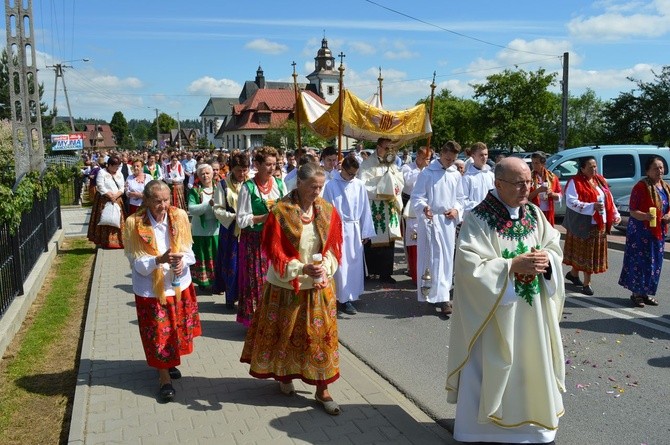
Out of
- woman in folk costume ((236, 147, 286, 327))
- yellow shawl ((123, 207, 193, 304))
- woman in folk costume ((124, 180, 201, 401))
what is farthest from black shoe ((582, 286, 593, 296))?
yellow shawl ((123, 207, 193, 304))

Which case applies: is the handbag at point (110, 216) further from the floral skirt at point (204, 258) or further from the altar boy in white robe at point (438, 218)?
the altar boy in white robe at point (438, 218)

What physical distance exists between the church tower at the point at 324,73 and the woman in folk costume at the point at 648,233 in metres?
110

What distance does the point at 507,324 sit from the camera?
381 centimetres

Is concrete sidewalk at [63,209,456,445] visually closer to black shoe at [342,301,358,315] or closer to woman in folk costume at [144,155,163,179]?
black shoe at [342,301,358,315]

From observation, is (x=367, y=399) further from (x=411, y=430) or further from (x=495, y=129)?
(x=495, y=129)

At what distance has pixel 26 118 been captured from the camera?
13.1 m

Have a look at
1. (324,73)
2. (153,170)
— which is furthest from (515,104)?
(324,73)

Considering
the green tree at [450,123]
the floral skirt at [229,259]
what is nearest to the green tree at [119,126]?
the green tree at [450,123]

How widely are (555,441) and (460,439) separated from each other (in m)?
0.79

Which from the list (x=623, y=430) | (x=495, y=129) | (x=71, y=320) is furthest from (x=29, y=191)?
(x=495, y=129)

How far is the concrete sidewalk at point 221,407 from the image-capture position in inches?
171

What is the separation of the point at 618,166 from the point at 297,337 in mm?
13906

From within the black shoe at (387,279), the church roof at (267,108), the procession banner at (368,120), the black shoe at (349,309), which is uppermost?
the church roof at (267,108)

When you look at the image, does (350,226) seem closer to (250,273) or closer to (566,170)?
(250,273)
